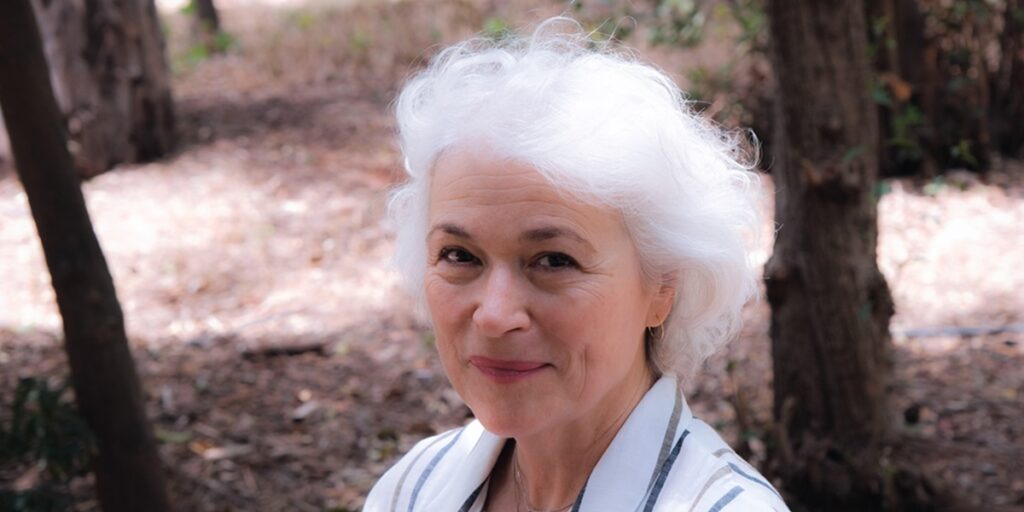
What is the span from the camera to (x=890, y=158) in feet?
22.8

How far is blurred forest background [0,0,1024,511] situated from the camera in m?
4.08

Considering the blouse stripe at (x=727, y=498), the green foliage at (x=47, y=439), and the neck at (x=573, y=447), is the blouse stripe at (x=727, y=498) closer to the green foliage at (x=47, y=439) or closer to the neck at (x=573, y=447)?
the neck at (x=573, y=447)

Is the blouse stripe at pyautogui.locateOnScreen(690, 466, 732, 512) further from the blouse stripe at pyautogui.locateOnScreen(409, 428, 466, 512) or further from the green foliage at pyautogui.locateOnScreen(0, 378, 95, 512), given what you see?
the green foliage at pyautogui.locateOnScreen(0, 378, 95, 512)

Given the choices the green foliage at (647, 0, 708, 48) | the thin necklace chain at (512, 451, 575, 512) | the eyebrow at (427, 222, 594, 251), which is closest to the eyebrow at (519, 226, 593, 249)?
the eyebrow at (427, 222, 594, 251)

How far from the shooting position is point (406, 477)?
2014 mm

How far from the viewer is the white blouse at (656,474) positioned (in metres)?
1.64

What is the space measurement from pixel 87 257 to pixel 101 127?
13.6 feet

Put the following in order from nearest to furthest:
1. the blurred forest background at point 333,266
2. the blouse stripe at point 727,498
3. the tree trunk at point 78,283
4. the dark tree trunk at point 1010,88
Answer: the blouse stripe at point 727,498 → the tree trunk at point 78,283 → the blurred forest background at point 333,266 → the dark tree trunk at point 1010,88

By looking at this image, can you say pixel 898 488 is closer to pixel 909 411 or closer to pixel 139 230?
pixel 909 411

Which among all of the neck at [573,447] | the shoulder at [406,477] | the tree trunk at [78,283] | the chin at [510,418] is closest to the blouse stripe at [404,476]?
the shoulder at [406,477]

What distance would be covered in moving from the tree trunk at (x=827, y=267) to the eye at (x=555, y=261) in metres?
1.95

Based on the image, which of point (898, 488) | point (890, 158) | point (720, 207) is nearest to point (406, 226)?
point (720, 207)

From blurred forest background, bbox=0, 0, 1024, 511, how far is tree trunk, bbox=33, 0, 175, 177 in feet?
0.05

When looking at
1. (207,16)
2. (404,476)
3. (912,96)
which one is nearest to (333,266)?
(912,96)
